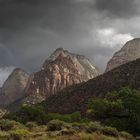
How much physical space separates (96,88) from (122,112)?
4450 inches

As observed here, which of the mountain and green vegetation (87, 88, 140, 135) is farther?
the mountain

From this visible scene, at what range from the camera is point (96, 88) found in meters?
172

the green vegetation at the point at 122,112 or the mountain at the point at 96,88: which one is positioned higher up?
the mountain at the point at 96,88

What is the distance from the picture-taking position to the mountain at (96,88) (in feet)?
520

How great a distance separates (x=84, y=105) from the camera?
15800 centimetres

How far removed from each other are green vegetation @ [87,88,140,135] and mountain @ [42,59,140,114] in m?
81.5

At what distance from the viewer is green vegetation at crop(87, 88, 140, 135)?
180 feet

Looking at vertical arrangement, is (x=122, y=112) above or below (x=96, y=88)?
below

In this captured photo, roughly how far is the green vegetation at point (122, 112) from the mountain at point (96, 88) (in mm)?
81459

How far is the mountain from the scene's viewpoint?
158500mm

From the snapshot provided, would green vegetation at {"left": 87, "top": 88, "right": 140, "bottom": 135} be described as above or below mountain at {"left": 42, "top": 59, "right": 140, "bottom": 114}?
below

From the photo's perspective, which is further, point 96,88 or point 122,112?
point 96,88

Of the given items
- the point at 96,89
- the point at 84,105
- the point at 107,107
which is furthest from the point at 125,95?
the point at 96,89

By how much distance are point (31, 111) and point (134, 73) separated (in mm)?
69034
